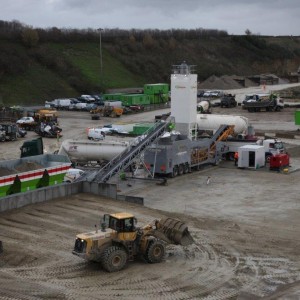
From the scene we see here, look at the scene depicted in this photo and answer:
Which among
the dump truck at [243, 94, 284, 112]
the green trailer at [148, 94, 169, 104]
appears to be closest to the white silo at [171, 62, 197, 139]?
the dump truck at [243, 94, 284, 112]

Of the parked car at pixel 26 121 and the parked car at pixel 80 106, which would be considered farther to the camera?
the parked car at pixel 80 106

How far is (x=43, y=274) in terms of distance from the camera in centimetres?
1769

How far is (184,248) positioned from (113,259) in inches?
132

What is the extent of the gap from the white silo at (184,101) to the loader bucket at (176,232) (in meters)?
18.6

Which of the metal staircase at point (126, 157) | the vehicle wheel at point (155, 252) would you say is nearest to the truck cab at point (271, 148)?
the metal staircase at point (126, 157)

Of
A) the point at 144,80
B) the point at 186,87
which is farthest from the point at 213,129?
the point at 144,80

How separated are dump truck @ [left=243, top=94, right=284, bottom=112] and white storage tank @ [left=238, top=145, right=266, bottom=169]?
33164mm

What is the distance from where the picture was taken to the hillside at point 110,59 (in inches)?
3378

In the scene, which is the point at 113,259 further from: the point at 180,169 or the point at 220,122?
the point at 220,122

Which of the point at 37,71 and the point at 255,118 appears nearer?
the point at 255,118

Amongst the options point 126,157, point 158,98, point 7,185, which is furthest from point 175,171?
point 158,98

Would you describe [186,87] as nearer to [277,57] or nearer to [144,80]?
[144,80]

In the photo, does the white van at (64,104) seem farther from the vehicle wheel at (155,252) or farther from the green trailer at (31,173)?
the vehicle wheel at (155,252)

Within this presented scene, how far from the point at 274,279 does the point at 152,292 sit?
3.58 metres
